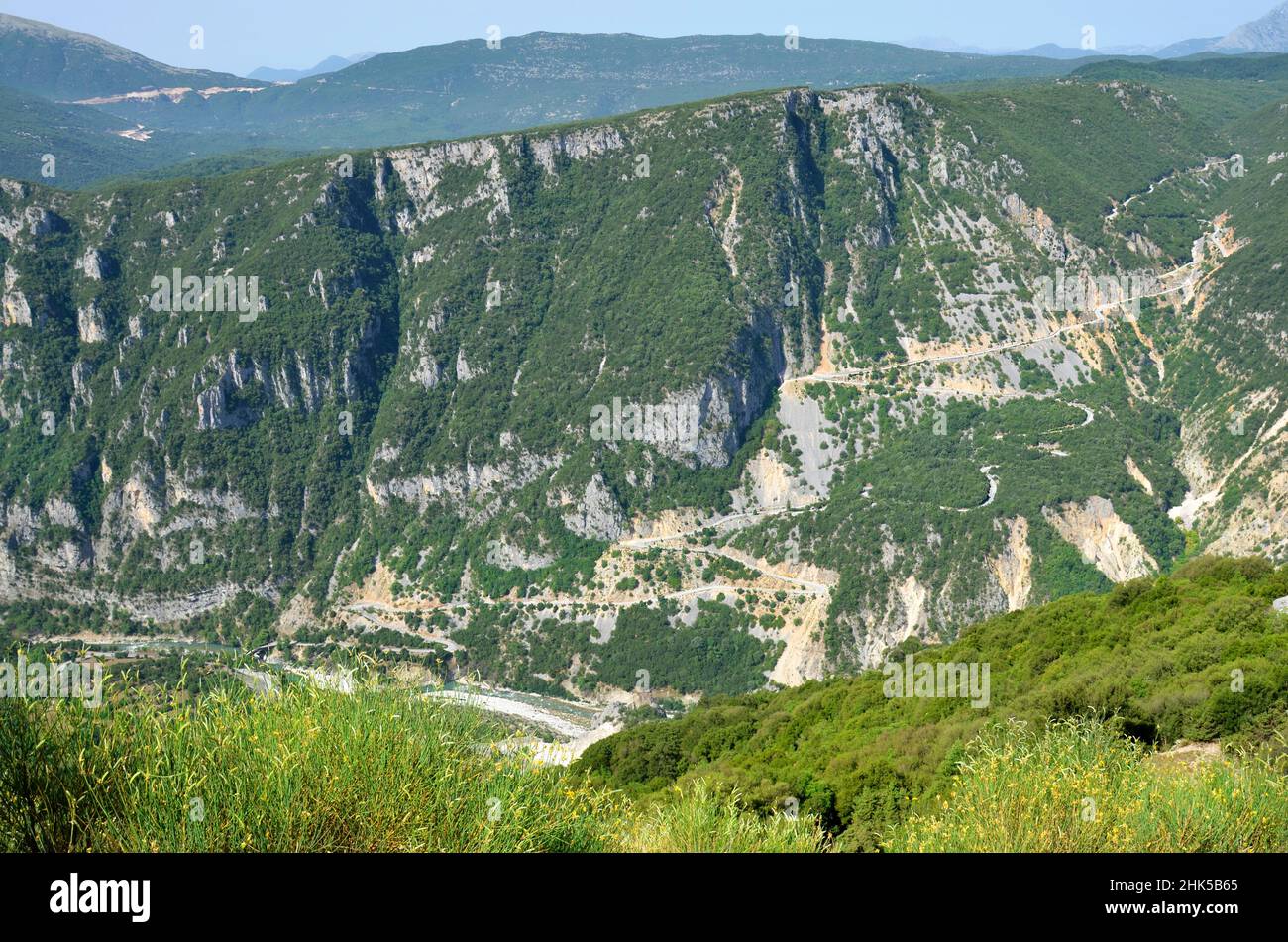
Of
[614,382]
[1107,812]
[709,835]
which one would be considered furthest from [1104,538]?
[709,835]

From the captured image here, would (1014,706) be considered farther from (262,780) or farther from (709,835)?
(262,780)

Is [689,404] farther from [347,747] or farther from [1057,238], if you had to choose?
[347,747]

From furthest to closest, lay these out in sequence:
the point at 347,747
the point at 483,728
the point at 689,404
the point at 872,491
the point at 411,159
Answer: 1. the point at 411,159
2. the point at 689,404
3. the point at 872,491
4. the point at 483,728
5. the point at 347,747

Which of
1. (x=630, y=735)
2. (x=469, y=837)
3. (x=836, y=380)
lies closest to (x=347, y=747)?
(x=469, y=837)

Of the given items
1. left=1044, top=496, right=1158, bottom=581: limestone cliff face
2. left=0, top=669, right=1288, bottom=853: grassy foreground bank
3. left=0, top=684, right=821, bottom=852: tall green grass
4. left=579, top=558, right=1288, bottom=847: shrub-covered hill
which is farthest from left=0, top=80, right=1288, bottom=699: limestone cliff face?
left=0, top=684, right=821, bottom=852: tall green grass

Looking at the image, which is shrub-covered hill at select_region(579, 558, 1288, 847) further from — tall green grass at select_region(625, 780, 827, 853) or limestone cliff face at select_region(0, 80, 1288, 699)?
limestone cliff face at select_region(0, 80, 1288, 699)
